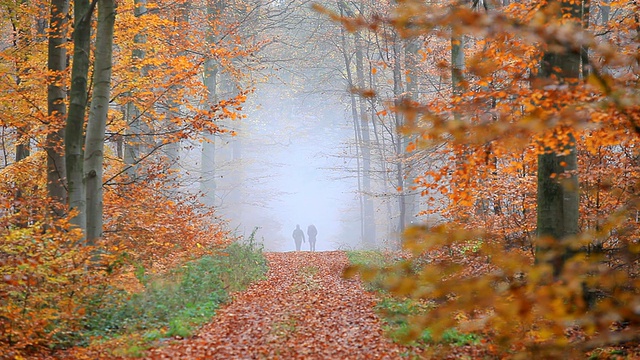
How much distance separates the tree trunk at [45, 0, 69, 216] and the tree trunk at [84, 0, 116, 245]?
48.5 inches

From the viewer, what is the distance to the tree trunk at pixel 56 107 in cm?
1037

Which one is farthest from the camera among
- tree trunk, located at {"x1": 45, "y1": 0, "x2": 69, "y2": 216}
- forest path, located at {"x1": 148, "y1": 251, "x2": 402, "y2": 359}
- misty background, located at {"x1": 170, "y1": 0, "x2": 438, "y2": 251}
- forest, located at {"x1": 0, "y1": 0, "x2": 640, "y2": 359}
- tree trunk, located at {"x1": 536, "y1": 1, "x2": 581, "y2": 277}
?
misty background, located at {"x1": 170, "y1": 0, "x2": 438, "y2": 251}

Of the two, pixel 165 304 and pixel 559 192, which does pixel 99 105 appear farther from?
pixel 559 192

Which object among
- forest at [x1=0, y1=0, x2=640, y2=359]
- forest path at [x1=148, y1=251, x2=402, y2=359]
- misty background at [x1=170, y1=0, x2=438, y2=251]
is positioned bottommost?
forest path at [x1=148, y1=251, x2=402, y2=359]

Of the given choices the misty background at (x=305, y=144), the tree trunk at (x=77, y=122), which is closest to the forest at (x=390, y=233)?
the tree trunk at (x=77, y=122)

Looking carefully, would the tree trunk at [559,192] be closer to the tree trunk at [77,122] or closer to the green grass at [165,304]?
the green grass at [165,304]

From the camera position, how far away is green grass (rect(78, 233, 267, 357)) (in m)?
7.99

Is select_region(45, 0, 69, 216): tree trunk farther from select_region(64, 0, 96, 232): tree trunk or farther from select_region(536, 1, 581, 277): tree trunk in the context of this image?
select_region(536, 1, 581, 277): tree trunk

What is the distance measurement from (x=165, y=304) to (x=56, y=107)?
171 inches

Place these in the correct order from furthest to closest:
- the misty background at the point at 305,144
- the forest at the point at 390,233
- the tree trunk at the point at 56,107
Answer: the misty background at the point at 305,144, the tree trunk at the point at 56,107, the forest at the point at 390,233

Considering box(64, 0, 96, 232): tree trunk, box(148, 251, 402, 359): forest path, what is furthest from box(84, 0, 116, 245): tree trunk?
box(148, 251, 402, 359): forest path

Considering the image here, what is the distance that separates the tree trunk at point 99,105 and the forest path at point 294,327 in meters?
2.98

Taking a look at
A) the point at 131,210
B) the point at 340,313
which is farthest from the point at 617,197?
the point at 131,210

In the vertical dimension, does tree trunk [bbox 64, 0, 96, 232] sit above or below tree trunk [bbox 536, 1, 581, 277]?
above
